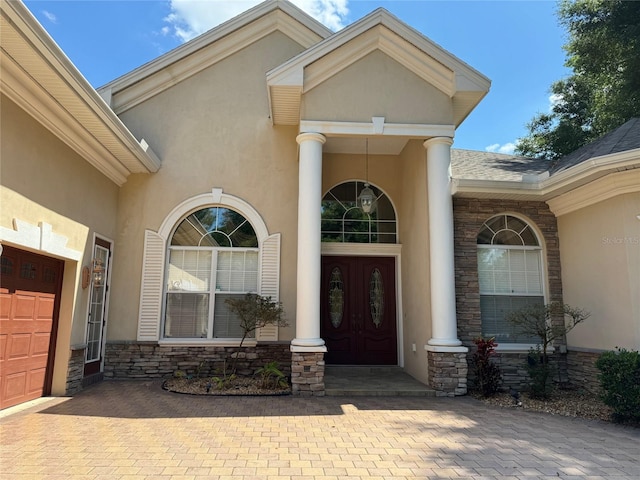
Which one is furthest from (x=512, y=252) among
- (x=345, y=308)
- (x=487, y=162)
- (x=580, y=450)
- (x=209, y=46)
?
(x=209, y=46)

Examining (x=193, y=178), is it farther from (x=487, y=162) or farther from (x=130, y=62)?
(x=487, y=162)

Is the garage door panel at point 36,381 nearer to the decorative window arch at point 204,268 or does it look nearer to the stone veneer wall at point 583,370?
the decorative window arch at point 204,268

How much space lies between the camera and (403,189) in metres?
9.76

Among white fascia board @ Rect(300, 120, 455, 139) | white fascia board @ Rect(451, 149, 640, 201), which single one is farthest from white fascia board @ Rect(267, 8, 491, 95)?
white fascia board @ Rect(451, 149, 640, 201)

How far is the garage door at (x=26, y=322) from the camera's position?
219 inches

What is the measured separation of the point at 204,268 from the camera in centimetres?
860

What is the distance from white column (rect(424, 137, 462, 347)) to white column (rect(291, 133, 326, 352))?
79.6 inches

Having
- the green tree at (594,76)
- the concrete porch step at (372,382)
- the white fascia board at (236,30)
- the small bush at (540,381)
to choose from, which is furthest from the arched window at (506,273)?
the green tree at (594,76)

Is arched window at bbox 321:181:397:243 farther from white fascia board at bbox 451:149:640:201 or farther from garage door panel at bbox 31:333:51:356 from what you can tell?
garage door panel at bbox 31:333:51:356

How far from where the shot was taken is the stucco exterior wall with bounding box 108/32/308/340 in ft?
27.9

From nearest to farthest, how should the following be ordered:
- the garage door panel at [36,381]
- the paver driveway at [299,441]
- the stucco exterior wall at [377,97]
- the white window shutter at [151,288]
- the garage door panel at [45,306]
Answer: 1. the paver driveway at [299,441]
2. the garage door panel at [36,381]
3. the garage door panel at [45,306]
4. the stucco exterior wall at [377,97]
5. the white window shutter at [151,288]

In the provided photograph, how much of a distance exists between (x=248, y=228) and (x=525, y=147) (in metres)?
15.1

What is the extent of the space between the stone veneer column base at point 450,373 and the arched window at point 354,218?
10.9 feet

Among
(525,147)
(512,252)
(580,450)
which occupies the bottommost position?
(580,450)
